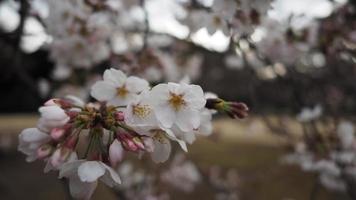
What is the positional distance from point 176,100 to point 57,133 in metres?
0.25

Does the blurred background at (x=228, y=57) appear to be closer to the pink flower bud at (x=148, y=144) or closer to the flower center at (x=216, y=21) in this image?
the flower center at (x=216, y=21)

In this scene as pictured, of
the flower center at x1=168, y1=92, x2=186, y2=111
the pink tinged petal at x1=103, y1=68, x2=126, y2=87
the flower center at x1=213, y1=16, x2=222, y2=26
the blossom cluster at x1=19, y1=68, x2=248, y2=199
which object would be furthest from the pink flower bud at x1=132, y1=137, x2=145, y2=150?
the flower center at x1=213, y1=16, x2=222, y2=26

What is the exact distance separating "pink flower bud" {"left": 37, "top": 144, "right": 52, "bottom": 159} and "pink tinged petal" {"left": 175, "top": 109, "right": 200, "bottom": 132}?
265 mm

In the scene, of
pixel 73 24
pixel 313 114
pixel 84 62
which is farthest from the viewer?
pixel 84 62

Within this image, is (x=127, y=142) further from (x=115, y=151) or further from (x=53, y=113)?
(x=53, y=113)

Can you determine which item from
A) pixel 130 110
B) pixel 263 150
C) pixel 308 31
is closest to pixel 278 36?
pixel 308 31

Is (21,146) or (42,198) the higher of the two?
(42,198)

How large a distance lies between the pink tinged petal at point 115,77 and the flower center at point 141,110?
0.53 ft

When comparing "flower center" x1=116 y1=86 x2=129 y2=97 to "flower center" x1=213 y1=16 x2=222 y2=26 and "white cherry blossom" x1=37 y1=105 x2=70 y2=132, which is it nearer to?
"white cherry blossom" x1=37 y1=105 x2=70 y2=132

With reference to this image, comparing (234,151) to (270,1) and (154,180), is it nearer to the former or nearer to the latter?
(154,180)

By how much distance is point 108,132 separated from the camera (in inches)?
39.4

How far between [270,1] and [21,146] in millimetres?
824

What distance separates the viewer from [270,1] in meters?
1.44

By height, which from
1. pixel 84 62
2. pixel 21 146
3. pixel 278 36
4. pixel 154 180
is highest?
pixel 278 36
